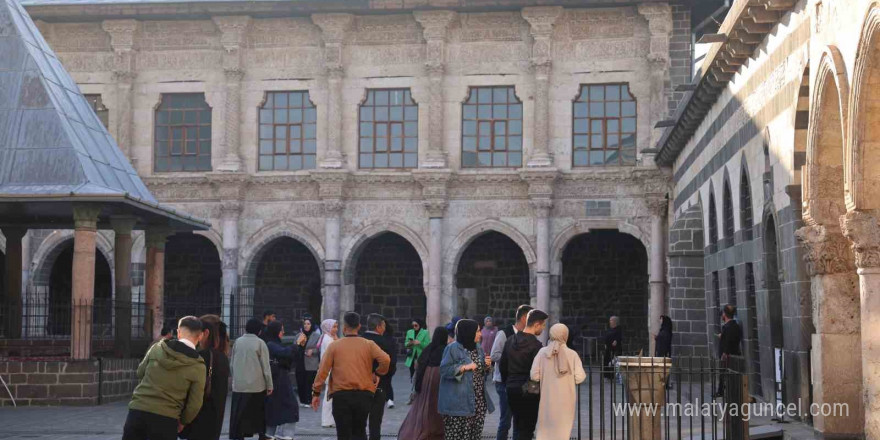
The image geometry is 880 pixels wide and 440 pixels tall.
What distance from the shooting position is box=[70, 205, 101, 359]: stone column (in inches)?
664

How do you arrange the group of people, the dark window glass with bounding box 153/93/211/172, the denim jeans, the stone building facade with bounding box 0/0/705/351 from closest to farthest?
1. the group of people
2. the denim jeans
3. the stone building facade with bounding box 0/0/705/351
4. the dark window glass with bounding box 153/93/211/172

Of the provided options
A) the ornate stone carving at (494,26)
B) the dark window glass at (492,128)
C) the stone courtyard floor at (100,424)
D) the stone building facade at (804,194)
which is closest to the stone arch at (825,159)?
the stone building facade at (804,194)

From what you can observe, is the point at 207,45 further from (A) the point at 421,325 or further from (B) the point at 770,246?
(B) the point at 770,246

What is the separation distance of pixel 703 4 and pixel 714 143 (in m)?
9.09

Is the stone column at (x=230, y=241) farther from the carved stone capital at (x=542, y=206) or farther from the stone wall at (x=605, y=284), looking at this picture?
the stone wall at (x=605, y=284)

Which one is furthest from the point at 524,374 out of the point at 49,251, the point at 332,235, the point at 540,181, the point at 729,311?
the point at 49,251

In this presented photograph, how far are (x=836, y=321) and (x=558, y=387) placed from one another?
267 cm

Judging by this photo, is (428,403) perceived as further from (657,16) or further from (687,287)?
(657,16)

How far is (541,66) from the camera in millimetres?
27141

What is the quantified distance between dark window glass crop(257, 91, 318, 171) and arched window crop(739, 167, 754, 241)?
536 inches

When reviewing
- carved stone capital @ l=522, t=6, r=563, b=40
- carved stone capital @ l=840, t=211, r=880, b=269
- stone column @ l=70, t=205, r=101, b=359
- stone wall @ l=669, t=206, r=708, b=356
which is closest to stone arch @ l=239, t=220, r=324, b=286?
carved stone capital @ l=522, t=6, r=563, b=40

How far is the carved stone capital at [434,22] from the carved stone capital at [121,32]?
6385 millimetres

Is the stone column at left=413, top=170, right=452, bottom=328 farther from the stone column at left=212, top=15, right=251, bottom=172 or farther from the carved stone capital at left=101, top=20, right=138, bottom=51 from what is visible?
the carved stone capital at left=101, top=20, right=138, bottom=51

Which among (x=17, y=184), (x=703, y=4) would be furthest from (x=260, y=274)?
(x=17, y=184)
